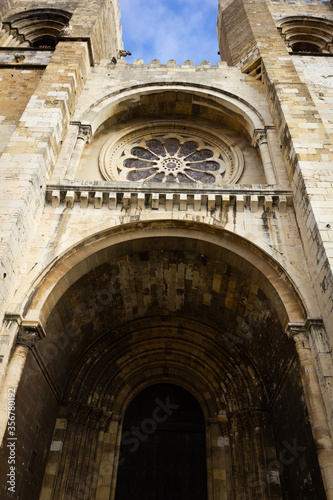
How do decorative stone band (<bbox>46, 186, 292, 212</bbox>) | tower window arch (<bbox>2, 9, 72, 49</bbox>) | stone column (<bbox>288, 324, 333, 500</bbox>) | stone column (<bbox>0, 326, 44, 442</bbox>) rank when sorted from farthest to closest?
1. tower window arch (<bbox>2, 9, 72, 49</bbox>)
2. decorative stone band (<bbox>46, 186, 292, 212</bbox>)
3. stone column (<bbox>0, 326, 44, 442</bbox>)
4. stone column (<bbox>288, 324, 333, 500</bbox>)

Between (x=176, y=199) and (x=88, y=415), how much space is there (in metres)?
4.20

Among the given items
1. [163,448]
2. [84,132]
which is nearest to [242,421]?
[163,448]

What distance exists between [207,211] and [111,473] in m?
4.90

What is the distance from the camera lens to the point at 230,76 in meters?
10.2

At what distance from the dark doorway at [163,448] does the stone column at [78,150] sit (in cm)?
475

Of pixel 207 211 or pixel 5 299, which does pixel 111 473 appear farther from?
pixel 207 211

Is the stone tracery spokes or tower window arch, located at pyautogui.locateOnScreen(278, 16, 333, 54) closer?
the stone tracery spokes

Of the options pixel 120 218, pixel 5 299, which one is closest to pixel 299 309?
pixel 120 218

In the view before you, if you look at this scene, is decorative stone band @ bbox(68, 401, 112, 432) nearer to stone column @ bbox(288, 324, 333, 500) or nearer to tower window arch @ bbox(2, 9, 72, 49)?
stone column @ bbox(288, 324, 333, 500)

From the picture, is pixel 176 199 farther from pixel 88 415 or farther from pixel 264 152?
pixel 88 415

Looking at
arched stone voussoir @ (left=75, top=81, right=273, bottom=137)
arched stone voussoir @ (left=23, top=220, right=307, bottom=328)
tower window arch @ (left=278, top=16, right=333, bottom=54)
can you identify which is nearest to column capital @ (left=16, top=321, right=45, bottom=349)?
arched stone voussoir @ (left=23, top=220, right=307, bottom=328)

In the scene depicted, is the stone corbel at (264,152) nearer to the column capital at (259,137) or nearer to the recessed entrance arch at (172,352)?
the column capital at (259,137)

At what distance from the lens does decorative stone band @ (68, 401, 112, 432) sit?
23.0 feet

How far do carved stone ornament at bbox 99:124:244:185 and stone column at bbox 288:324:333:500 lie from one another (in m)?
4.16
